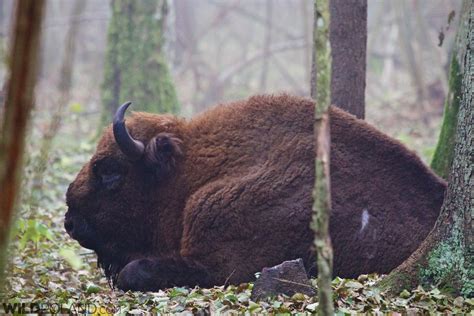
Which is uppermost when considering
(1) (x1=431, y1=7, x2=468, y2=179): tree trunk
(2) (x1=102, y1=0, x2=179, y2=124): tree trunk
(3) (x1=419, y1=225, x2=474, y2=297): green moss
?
(2) (x1=102, y1=0, x2=179, y2=124): tree trunk

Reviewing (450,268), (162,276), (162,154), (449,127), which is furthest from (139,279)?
(449,127)

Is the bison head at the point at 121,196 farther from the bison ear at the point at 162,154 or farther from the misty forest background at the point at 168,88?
the misty forest background at the point at 168,88

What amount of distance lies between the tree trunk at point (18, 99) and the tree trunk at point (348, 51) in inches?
219

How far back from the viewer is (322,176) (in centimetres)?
353

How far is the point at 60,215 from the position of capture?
9625 mm

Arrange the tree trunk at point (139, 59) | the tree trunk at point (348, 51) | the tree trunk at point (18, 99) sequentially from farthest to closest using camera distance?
the tree trunk at point (139, 59)
the tree trunk at point (348, 51)
the tree trunk at point (18, 99)

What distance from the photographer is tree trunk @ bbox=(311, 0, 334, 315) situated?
352cm

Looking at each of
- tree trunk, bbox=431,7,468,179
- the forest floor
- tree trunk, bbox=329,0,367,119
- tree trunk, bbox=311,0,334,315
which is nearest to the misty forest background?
the forest floor

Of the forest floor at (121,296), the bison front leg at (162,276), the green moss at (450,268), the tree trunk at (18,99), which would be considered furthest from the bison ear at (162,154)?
the tree trunk at (18,99)

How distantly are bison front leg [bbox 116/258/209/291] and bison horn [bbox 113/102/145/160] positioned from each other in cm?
104

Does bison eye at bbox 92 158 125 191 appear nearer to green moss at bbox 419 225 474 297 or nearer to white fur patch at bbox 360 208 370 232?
white fur patch at bbox 360 208 370 232

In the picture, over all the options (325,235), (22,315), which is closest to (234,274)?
(22,315)

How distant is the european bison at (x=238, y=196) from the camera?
6199mm

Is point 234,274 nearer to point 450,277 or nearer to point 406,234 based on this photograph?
point 406,234
